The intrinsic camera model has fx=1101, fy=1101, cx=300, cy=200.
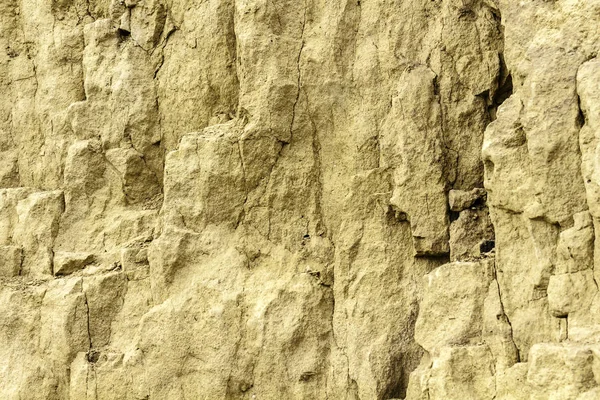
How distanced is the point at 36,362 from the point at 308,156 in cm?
277

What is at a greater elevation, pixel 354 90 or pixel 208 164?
pixel 354 90

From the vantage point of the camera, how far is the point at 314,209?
8273 millimetres

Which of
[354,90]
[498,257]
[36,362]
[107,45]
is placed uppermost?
[107,45]

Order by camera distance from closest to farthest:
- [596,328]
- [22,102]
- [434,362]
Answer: [596,328] → [434,362] → [22,102]

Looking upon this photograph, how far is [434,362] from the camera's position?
23.2 feet

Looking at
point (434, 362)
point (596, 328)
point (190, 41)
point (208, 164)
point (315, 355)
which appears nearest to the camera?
point (596, 328)

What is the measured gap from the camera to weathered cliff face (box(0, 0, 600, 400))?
6.82m

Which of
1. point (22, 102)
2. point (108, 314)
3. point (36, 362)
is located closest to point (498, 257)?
point (108, 314)

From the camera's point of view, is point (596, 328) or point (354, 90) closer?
point (596, 328)

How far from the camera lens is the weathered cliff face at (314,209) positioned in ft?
22.4

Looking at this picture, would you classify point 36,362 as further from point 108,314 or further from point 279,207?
point 279,207

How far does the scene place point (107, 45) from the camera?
31.6ft

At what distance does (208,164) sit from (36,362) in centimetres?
215

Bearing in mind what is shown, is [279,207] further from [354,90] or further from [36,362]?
[36,362]
